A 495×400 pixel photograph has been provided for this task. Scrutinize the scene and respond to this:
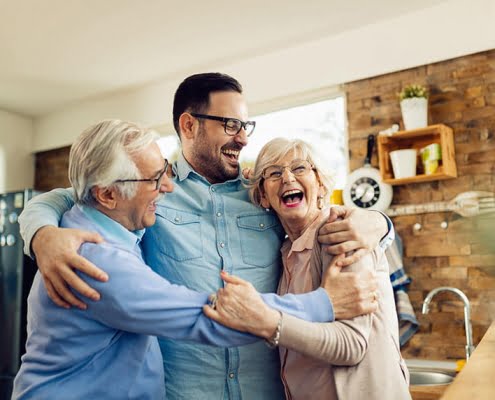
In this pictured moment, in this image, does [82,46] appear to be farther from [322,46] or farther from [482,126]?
[482,126]

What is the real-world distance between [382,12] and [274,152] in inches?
93.8

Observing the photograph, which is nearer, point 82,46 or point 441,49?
point 441,49

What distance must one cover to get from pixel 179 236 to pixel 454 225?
7.49ft

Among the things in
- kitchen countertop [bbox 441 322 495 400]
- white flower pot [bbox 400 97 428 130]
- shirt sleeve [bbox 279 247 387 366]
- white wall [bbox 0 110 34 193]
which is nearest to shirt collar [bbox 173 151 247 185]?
shirt sleeve [bbox 279 247 387 366]

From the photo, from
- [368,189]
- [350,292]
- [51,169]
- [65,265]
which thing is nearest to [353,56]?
[368,189]

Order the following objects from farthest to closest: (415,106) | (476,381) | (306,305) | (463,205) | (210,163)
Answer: (415,106) → (463,205) → (210,163) → (306,305) → (476,381)

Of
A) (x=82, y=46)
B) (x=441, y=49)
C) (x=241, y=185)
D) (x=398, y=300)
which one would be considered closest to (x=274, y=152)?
(x=241, y=185)

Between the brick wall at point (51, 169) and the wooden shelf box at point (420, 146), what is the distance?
3.37 m

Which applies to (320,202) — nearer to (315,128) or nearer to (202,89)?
(202,89)

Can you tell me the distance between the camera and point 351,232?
1.36 m

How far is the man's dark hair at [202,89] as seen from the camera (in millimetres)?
1831

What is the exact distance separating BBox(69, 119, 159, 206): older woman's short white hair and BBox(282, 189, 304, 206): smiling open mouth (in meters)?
0.48

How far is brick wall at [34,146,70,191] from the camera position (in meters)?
5.61

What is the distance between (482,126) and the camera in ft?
10.8
